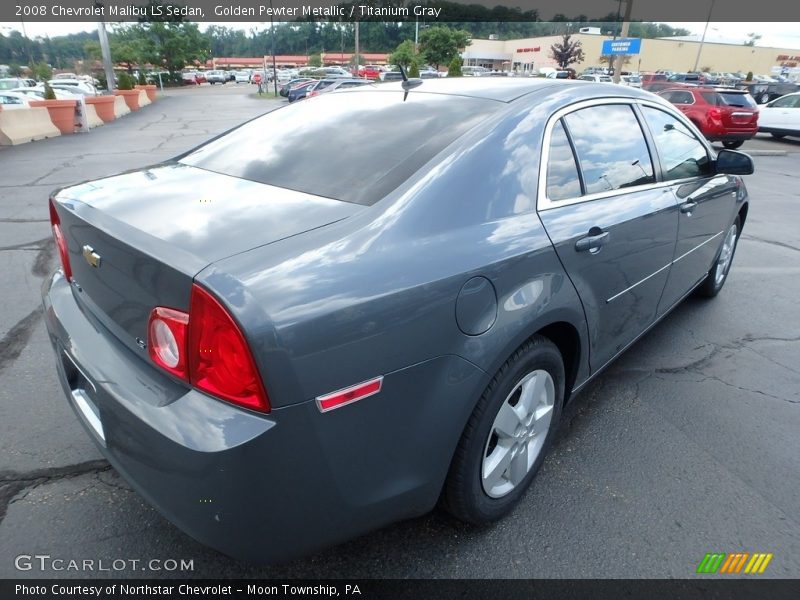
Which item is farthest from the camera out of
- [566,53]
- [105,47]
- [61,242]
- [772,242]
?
[566,53]

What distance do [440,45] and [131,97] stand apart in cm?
4491

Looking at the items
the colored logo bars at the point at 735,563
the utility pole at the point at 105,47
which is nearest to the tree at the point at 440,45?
the utility pole at the point at 105,47

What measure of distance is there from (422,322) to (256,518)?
0.71m

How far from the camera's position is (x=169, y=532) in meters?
2.10

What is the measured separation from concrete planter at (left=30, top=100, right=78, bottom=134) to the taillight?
17488mm

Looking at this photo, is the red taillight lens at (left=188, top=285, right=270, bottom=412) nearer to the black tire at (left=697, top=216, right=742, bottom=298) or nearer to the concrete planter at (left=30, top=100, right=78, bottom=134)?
the black tire at (left=697, top=216, right=742, bottom=298)

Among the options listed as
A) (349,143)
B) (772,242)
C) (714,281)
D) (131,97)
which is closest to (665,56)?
(131,97)

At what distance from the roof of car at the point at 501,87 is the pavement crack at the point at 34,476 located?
7.67 ft

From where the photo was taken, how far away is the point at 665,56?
77.9m

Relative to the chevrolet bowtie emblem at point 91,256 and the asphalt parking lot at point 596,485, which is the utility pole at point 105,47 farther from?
the chevrolet bowtie emblem at point 91,256

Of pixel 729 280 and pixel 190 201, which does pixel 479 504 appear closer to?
pixel 190 201

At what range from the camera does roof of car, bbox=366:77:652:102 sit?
2.44 metres

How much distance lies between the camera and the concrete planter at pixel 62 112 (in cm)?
1547

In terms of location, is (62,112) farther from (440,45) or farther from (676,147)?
(440,45)
